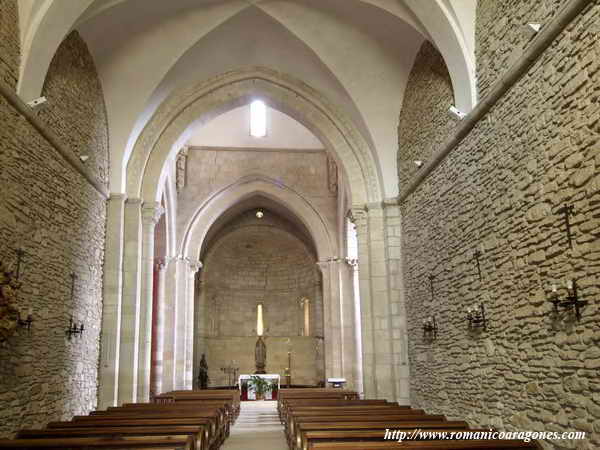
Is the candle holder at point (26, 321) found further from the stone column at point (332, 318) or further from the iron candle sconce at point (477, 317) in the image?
the stone column at point (332, 318)

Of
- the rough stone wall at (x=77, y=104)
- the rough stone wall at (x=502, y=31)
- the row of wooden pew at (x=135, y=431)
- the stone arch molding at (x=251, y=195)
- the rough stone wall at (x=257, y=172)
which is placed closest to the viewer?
the row of wooden pew at (x=135, y=431)

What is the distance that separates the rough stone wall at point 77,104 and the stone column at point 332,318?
36.5 ft

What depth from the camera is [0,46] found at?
25.8 ft

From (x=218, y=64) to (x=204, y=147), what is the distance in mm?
9062

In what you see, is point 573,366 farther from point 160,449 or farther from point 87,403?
point 87,403

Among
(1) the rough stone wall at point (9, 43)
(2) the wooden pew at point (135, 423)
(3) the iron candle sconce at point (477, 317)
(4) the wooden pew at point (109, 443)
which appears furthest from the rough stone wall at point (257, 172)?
(4) the wooden pew at point (109, 443)

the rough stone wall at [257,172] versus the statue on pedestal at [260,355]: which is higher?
the rough stone wall at [257,172]

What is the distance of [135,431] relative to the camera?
22.9ft

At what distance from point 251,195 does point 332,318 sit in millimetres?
5865

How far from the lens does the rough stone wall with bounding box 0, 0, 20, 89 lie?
7.96 metres

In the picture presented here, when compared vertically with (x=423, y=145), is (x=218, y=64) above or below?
above

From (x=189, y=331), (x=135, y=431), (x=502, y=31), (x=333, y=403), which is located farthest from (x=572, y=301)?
(x=189, y=331)

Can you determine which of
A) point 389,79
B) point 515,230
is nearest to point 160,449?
point 515,230

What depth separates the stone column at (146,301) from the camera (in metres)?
13.1
